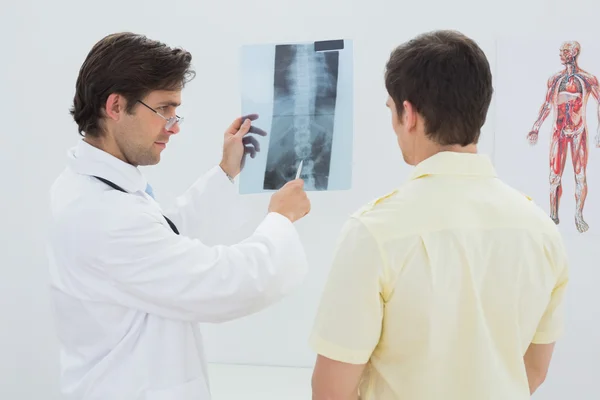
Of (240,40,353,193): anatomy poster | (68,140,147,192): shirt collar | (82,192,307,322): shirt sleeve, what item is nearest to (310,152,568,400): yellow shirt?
(82,192,307,322): shirt sleeve

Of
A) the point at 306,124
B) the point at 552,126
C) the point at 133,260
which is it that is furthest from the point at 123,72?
the point at 552,126

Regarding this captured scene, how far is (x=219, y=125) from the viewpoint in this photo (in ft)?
6.78

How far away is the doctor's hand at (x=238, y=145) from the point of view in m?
1.67

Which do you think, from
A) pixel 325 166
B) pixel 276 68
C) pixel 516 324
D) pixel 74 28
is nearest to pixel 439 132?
pixel 516 324

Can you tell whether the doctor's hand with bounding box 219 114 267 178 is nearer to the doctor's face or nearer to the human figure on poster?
the doctor's face

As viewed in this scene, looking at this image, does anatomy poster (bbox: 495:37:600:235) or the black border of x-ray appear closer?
the black border of x-ray

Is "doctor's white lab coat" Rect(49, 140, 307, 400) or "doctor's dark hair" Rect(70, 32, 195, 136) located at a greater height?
"doctor's dark hair" Rect(70, 32, 195, 136)

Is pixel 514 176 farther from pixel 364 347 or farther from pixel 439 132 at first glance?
pixel 364 347

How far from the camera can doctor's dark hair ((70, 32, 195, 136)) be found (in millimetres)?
1290

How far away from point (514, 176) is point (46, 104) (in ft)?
5.27

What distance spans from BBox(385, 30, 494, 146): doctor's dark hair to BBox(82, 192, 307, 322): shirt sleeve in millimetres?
455

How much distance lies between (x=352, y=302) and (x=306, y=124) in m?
0.84

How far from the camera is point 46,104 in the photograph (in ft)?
7.27

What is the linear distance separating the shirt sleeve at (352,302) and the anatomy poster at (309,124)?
2.40 ft
